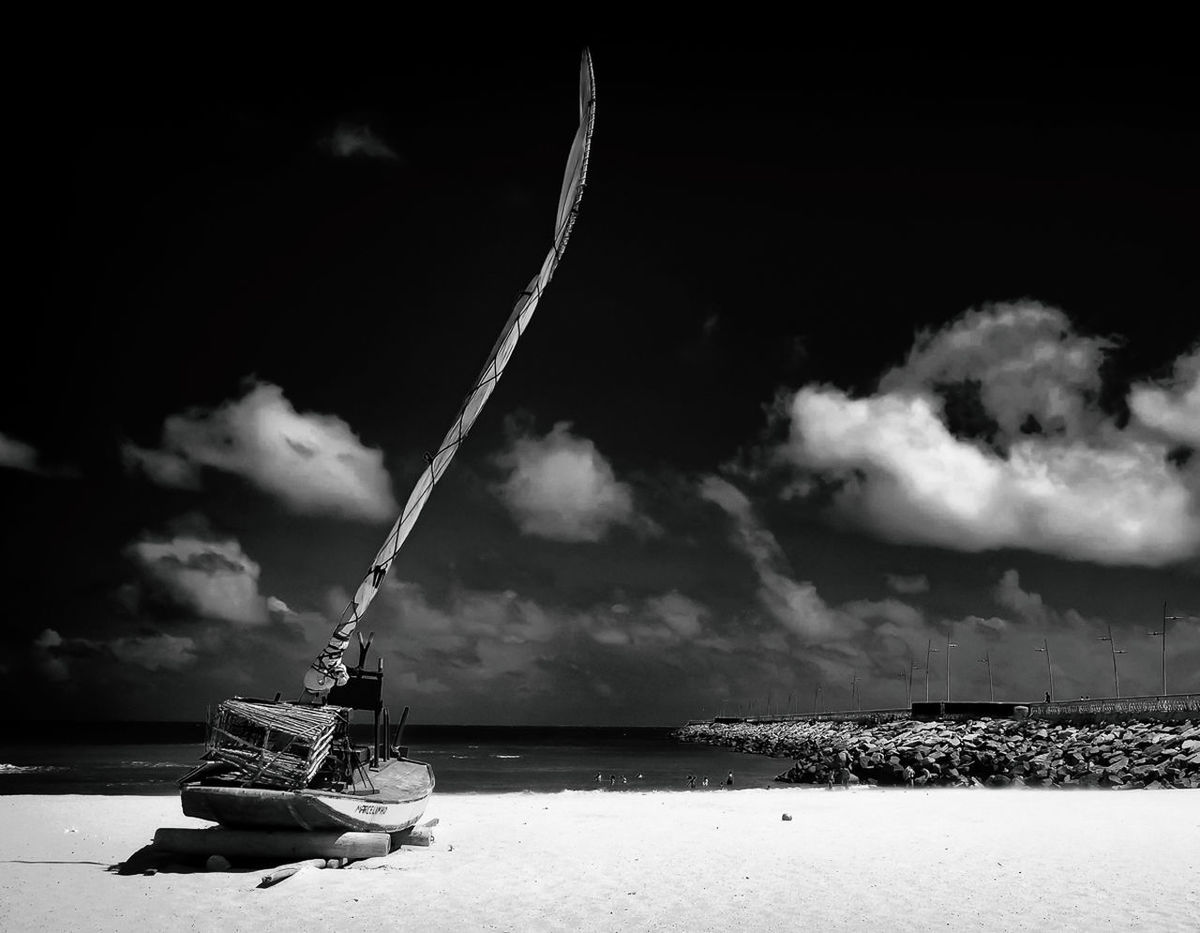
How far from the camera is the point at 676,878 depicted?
13.2m

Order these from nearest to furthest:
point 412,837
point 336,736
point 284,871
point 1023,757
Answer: point 284,871 < point 336,736 < point 412,837 < point 1023,757

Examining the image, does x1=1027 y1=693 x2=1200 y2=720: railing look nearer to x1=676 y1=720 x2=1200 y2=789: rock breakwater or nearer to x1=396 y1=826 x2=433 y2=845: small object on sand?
x1=676 y1=720 x2=1200 y2=789: rock breakwater

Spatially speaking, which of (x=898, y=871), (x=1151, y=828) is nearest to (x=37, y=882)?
(x=898, y=871)

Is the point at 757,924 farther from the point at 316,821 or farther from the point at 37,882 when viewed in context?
the point at 37,882

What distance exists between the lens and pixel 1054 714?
4991 centimetres

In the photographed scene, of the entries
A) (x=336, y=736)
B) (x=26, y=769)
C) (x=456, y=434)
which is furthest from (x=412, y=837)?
(x=26, y=769)

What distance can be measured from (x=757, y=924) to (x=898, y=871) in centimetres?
411

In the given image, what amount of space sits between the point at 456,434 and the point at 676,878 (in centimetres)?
726

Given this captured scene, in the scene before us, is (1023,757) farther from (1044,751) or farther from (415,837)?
(415,837)

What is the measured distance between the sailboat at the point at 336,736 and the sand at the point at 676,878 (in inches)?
33.5

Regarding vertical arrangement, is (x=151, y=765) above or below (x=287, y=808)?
below

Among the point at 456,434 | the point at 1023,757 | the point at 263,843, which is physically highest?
the point at 456,434

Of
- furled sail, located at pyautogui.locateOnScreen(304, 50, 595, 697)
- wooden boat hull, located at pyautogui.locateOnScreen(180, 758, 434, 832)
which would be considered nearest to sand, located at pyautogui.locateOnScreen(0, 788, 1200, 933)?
wooden boat hull, located at pyautogui.locateOnScreen(180, 758, 434, 832)

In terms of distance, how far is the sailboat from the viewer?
13070 millimetres
